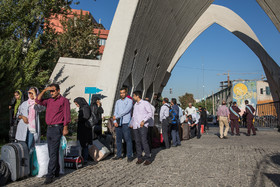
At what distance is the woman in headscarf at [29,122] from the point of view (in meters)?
4.87

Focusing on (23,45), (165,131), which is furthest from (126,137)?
(23,45)

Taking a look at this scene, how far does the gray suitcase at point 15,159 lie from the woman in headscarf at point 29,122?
1.71ft

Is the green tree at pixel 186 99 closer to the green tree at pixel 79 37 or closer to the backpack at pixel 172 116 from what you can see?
the green tree at pixel 79 37

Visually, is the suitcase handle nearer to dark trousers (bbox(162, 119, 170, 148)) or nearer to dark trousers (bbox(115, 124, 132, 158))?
dark trousers (bbox(115, 124, 132, 158))

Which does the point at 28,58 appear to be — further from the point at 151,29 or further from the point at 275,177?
the point at 275,177

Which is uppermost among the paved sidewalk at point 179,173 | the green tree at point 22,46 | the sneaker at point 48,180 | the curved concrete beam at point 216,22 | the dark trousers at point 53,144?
the curved concrete beam at point 216,22

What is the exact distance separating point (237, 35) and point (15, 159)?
33.3 meters

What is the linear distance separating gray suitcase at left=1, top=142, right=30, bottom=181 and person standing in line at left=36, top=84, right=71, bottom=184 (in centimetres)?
51

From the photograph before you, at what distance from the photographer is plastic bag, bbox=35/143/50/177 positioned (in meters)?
4.55

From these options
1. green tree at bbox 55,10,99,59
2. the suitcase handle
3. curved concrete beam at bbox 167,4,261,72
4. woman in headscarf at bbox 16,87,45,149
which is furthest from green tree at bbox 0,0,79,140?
curved concrete beam at bbox 167,4,261,72

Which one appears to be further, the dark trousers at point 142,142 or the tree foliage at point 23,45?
the tree foliage at point 23,45

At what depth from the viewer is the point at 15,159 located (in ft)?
13.8

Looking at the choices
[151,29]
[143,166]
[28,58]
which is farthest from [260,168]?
[151,29]

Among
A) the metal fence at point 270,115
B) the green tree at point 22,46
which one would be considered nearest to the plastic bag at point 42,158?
the green tree at point 22,46
